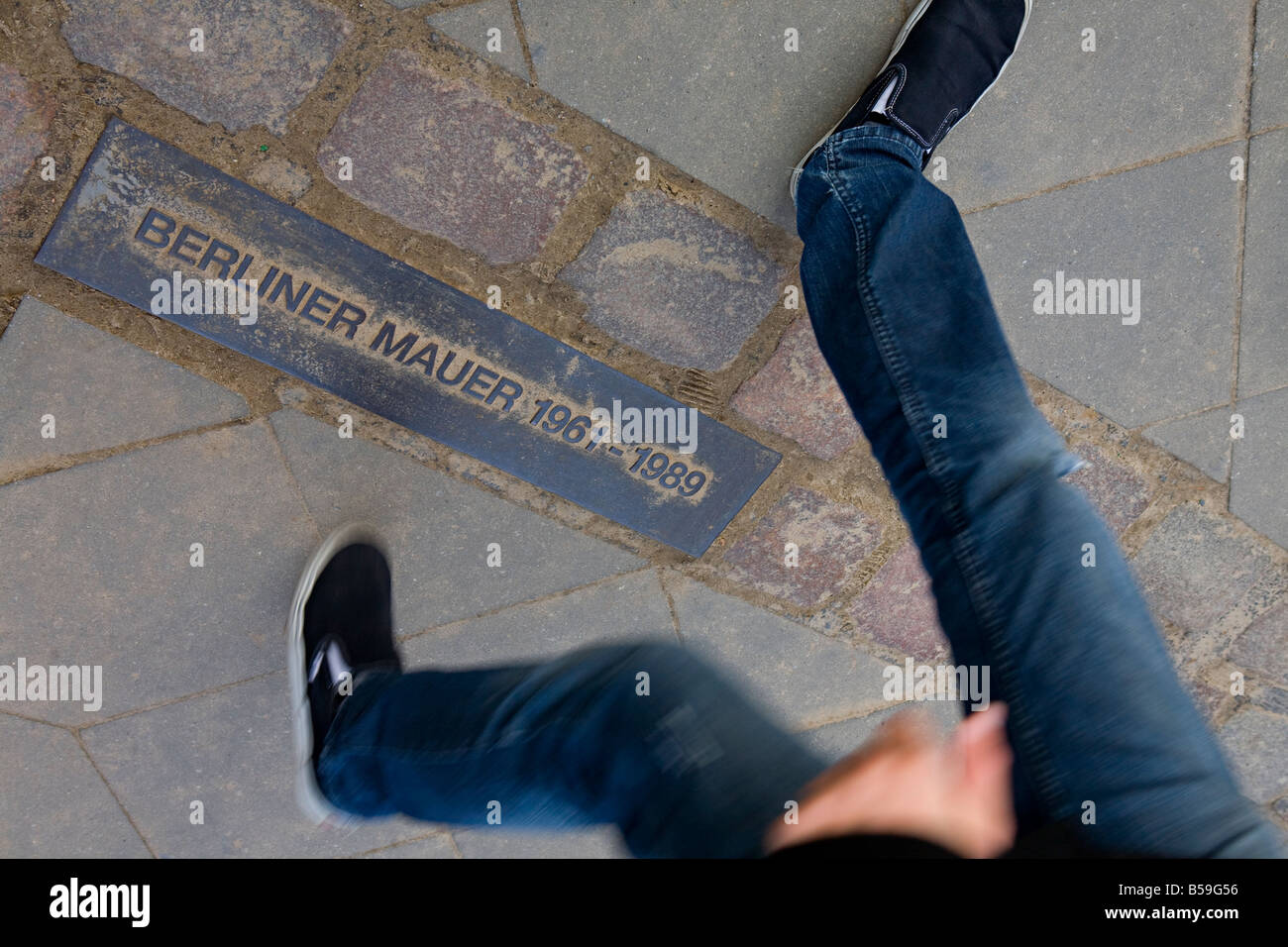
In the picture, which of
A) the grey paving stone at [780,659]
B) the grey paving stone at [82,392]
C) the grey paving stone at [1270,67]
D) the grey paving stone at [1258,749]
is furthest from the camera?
the grey paving stone at [1258,749]

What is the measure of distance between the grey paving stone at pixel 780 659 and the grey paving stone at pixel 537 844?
59cm

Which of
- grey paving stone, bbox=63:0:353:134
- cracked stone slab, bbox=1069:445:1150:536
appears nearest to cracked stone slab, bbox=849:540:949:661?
cracked stone slab, bbox=1069:445:1150:536

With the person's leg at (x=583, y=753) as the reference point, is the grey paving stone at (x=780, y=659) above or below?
above

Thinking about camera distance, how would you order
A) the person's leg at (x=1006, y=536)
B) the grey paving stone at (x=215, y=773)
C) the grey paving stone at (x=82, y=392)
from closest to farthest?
1. the person's leg at (x=1006, y=536)
2. the grey paving stone at (x=82, y=392)
3. the grey paving stone at (x=215, y=773)

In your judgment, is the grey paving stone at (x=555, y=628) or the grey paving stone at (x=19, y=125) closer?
the grey paving stone at (x=19, y=125)

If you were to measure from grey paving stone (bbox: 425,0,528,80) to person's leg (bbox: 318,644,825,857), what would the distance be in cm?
139

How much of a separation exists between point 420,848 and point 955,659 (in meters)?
1.61

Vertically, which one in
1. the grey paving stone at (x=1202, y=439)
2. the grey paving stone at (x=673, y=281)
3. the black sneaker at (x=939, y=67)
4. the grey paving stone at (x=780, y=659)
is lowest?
the grey paving stone at (x=780, y=659)

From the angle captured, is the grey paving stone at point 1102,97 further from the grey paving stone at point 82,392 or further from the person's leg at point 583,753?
the grey paving stone at point 82,392

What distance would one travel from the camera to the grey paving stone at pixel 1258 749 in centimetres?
230

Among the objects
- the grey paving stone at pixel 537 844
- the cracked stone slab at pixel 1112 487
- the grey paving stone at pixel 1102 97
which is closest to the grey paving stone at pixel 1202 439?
the cracked stone slab at pixel 1112 487

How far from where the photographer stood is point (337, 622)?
6.22 feet

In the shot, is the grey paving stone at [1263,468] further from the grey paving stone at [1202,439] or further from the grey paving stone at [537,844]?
the grey paving stone at [537,844]

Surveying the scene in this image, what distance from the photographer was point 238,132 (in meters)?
1.75
